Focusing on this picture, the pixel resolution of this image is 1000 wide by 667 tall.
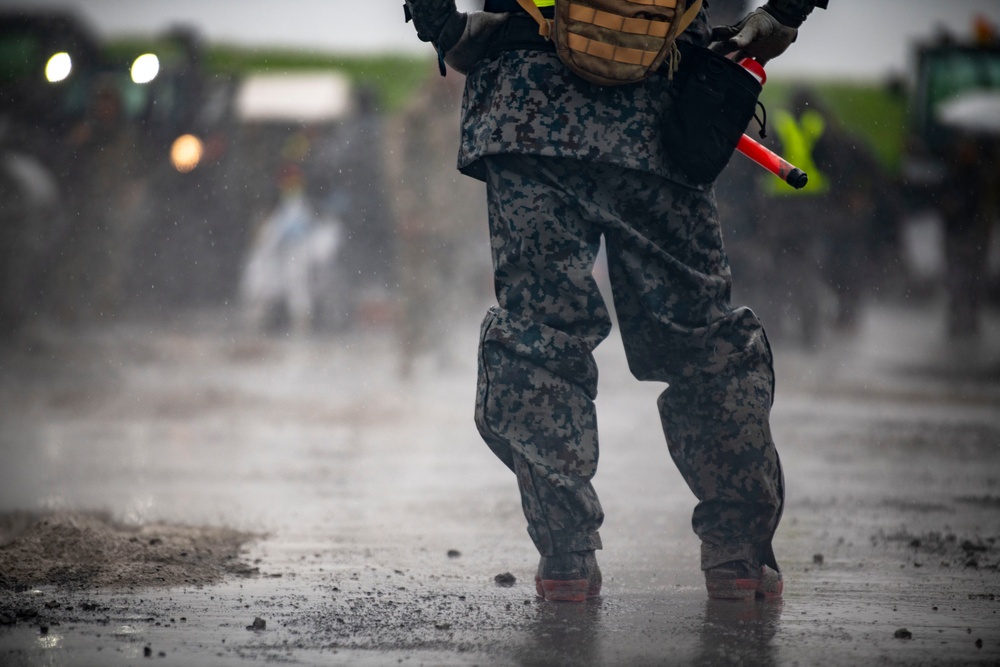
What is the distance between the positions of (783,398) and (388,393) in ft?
6.81

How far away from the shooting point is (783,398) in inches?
270

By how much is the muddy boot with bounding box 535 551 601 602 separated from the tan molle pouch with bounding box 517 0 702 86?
865mm

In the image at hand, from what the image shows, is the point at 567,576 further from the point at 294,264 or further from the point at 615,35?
the point at 294,264

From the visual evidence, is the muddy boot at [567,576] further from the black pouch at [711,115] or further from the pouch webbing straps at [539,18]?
the pouch webbing straps at [539,18]

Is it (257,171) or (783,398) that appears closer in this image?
(783,398)

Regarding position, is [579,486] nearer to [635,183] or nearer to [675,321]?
[675,321]

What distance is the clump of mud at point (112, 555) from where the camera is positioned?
257 centimetres

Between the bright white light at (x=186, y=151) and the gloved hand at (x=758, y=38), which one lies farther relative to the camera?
the bright white light at (x=186, y=151)

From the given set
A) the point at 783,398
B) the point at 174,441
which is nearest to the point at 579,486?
the point at 174,441

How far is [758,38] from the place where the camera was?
99.5 inches

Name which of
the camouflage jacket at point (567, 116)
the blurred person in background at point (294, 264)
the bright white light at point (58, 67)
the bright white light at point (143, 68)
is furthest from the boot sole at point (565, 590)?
the blurred person in background at point (294, 264)

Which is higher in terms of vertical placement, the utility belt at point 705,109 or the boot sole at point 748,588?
the utility belt at point 705,109

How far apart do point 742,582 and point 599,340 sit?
1.73 ft

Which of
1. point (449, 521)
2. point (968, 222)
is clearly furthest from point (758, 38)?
point (968, 222)
